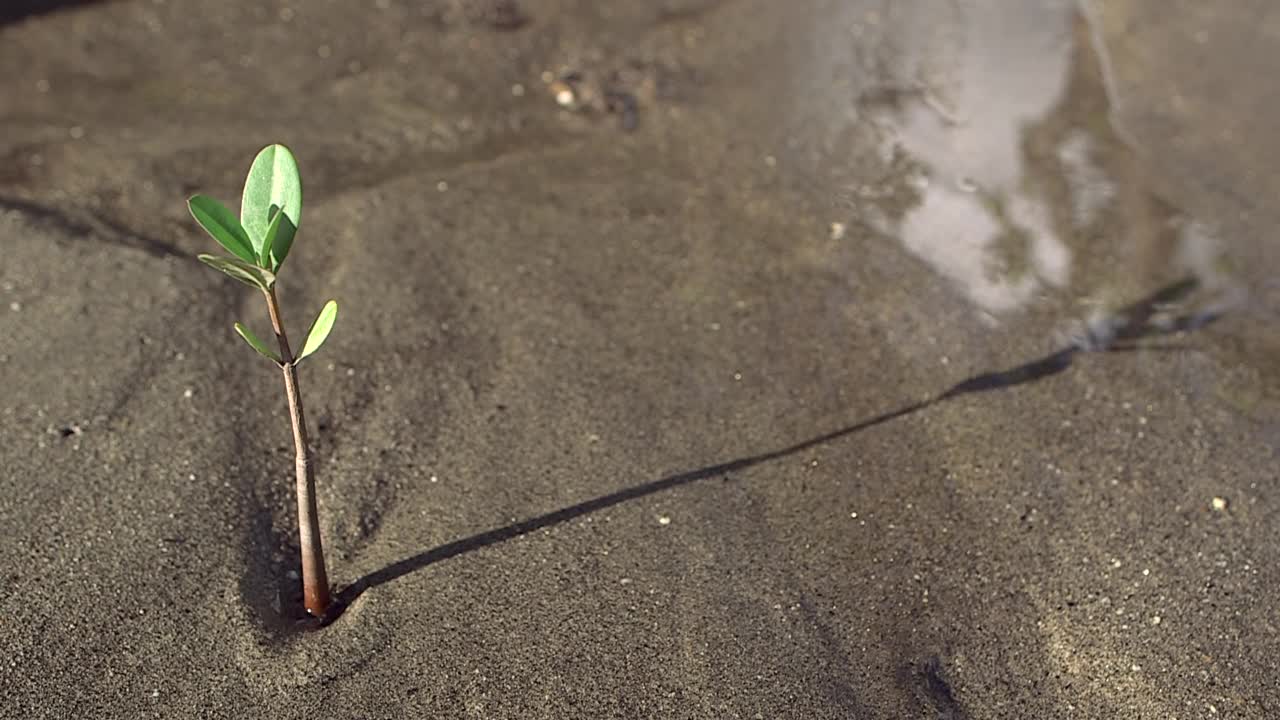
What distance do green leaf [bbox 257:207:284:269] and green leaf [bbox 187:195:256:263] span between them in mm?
50

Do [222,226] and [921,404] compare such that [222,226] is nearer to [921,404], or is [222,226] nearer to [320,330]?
[320,330]

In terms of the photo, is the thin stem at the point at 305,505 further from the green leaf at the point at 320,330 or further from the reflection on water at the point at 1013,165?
the reflection on water at the point at 1013,165

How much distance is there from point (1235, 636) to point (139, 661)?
2450mm

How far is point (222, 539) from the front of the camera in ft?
9.54

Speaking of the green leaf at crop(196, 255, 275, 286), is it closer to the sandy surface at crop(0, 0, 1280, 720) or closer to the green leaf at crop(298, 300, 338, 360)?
the green leaf at crop(298, 300, 338, 360)

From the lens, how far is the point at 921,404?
3467 mm

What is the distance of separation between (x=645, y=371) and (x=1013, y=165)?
198 cm

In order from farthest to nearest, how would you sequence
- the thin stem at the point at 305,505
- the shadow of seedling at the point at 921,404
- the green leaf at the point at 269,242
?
the shadow of seedling at the point at 921,404 < the thin stem at the point at 305,505 < the green leaf at the point at 269,242

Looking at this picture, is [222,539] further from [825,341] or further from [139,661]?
[825,341]

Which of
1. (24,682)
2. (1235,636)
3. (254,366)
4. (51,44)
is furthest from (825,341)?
(51,44)

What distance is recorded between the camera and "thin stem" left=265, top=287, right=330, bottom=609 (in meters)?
2.32

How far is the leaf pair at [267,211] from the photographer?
2.17 metres

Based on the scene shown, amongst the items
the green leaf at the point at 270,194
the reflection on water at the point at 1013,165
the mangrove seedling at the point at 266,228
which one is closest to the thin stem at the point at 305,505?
the mangrove seedling at the point at 266,228

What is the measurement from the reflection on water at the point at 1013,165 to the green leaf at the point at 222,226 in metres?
2.44
